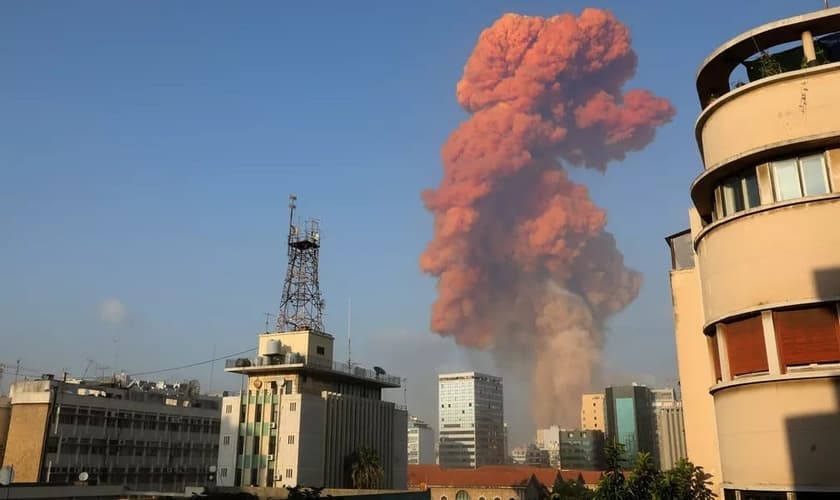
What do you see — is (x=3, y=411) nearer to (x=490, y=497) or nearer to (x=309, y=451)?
(x=309, y=451)

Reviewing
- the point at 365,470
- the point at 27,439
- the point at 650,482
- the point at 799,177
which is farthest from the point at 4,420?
the point at 799,177

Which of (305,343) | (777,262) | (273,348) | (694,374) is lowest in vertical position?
(694,374)

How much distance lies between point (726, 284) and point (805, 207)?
2.98 m

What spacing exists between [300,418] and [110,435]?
39.3m

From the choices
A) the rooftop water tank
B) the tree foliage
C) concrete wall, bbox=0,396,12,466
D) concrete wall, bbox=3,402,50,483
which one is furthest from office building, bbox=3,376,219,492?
the tree foliage

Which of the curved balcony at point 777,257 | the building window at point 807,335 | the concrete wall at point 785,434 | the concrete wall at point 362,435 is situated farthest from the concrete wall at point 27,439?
the building window at point 807,335

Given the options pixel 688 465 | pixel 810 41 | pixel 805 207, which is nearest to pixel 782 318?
pixel 805 207

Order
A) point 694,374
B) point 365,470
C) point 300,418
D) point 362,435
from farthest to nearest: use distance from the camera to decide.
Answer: point 362,435, point 365,470, point 300,418, point 694,374

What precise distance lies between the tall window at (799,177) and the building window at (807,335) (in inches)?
124

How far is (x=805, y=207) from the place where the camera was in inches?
679

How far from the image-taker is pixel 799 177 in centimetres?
1767

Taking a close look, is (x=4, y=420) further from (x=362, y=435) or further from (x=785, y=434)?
(x=785, y=434)

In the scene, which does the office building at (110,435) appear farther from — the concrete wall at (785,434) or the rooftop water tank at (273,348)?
the concrete wall at (785,434)

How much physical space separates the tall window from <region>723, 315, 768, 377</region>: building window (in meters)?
3.51
